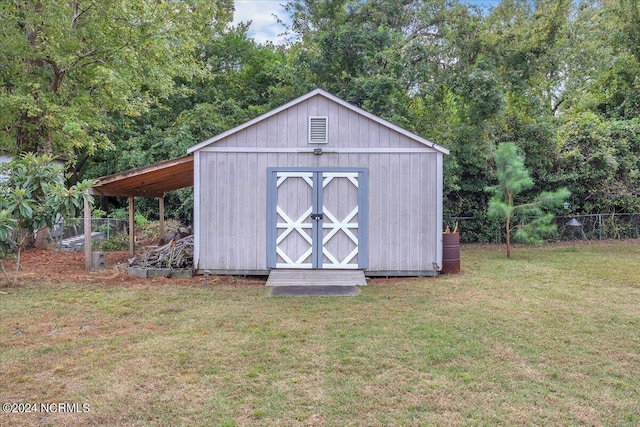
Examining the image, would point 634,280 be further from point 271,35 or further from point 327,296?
point 271,35

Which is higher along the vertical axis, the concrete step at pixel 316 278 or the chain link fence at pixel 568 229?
the chain link fence at pixel 568 229

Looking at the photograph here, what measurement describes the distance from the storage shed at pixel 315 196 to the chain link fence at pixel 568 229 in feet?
19.1

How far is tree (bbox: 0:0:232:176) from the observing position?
9.02 meters

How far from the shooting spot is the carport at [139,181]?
7.33m

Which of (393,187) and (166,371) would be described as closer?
(166,371)

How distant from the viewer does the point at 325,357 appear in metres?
3.52

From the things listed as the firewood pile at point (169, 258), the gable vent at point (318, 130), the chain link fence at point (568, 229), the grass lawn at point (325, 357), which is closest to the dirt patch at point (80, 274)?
Result: the firewood pile at point (169, 258)

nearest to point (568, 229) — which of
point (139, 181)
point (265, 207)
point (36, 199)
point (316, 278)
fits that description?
point (316, 278)

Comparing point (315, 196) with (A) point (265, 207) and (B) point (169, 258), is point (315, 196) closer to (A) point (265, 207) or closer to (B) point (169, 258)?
(A) point (265, 207)

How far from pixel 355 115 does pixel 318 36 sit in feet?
23.9

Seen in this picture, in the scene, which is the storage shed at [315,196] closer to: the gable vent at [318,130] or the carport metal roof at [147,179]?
the gable vent at [318,130]

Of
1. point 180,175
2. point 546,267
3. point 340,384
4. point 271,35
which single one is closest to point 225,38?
point 271,35

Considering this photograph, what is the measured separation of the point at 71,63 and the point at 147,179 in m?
3.80

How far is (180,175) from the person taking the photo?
8.59 m
